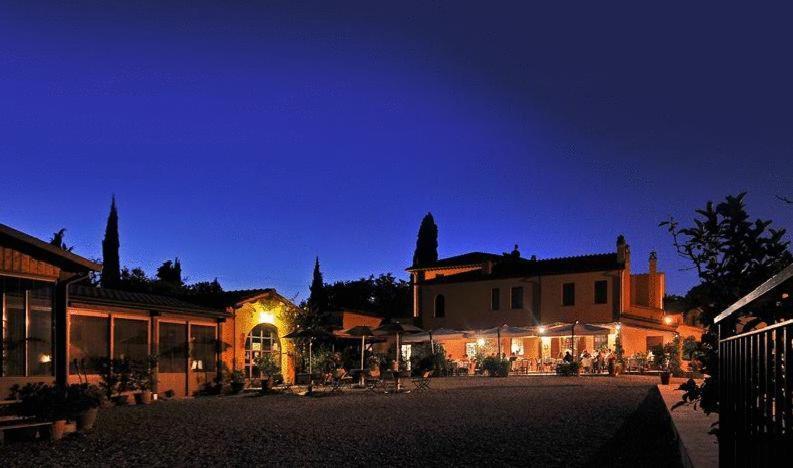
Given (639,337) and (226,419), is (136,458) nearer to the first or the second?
(226,419)

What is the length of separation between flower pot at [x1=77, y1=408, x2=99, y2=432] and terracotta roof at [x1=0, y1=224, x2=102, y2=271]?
2687 millimetres

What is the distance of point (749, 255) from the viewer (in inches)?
252

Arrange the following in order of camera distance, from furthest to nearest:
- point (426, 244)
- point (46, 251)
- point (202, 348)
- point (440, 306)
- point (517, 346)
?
point (426, 244) < point (440, 306) < point (517, 346) < point (202, 348) < point (46, 251)

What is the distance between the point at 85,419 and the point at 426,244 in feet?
138

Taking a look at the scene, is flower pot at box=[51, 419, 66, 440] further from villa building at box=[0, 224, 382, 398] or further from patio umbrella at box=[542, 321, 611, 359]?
patio umbrella at box=[542, 321, 611, 359]

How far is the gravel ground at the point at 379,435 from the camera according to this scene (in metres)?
8.73

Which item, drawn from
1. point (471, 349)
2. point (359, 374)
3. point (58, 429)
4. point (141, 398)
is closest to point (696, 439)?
point (58, 429)

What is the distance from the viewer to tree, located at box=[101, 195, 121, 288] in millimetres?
39250

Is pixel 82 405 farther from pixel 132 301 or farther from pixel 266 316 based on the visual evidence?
pixel 266 316

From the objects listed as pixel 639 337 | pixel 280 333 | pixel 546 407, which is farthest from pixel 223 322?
pixel 639 337

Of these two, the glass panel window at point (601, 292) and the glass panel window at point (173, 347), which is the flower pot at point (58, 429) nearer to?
the glass panel window at point (173, 347)

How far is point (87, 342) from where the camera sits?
18.8 m

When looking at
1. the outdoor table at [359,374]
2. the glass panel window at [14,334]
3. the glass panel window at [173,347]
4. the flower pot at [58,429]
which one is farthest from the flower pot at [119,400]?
the outdoor table at [359,374]

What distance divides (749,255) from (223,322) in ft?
64.1
